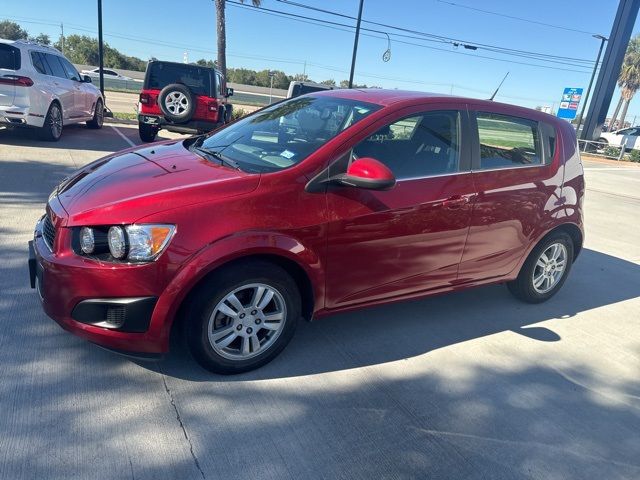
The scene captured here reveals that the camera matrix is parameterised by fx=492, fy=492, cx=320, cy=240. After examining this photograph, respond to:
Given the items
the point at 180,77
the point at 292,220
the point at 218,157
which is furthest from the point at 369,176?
the point at 180,77

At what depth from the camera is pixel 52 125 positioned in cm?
959

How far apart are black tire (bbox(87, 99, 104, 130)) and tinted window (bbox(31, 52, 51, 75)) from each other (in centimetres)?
285

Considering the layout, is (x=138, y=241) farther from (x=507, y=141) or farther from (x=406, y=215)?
(x=507, y=141)

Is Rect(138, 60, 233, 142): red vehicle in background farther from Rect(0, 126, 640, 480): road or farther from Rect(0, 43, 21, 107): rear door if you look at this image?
Rect(0, 126, 640, 480): road

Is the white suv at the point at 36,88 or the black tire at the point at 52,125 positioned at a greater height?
the white suv at the point at 36,88

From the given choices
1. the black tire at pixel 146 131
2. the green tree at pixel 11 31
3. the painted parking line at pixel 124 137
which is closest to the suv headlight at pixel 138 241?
the painted parking line at pixel 124 137

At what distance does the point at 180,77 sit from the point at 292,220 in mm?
9594

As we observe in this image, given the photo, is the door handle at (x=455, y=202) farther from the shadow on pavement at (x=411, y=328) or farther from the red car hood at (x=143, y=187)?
the red car hood at (x=143, y=187)

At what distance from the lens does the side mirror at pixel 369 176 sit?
286cm

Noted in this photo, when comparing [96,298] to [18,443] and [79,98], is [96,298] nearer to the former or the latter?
[18,443]

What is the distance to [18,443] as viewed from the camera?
7.45 ft

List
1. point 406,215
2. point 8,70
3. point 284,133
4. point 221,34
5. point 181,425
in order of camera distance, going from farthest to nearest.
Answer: point 221,34 → point 8,70 → point 284,133 → point 406,215 → point 181,425

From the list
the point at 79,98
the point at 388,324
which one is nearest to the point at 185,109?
the point at 79,98

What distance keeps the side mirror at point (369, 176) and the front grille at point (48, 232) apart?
1716 mm
